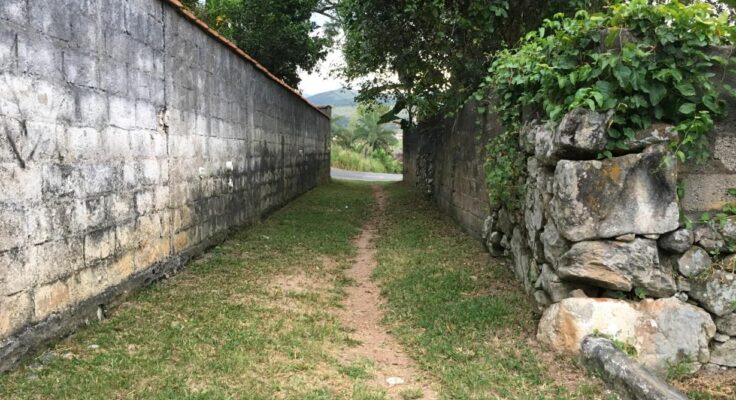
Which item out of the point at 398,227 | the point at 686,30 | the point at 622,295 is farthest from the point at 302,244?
the point at 686,30

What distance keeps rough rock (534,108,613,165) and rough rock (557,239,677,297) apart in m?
0.66

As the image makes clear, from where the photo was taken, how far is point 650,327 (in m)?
3.54

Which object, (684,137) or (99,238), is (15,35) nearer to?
(99,238)

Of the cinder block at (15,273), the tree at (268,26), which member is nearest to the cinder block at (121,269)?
the cinder block at (15,273)

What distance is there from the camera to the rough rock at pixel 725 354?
11.5ft

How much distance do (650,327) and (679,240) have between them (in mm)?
614

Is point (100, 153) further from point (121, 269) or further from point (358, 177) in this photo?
point (358, 177)

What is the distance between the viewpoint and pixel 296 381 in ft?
11.1

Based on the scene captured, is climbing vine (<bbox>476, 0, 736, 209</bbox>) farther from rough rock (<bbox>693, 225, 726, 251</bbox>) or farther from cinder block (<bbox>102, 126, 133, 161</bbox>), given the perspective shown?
cinder block (<bbox>102, 126, 133, 161</bbox>)

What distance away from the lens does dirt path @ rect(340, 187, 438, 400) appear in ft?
11.6

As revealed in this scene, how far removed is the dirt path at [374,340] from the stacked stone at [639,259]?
3.57ft

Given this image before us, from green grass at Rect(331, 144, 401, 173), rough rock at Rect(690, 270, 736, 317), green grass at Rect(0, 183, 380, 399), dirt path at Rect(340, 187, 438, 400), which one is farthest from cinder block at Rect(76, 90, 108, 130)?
green grass at Rect(331, 144, 401, 173)

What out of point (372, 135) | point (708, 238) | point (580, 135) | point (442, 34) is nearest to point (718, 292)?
point (708, 238)

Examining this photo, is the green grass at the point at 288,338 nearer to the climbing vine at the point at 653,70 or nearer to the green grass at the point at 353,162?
the climbing vine at the point at 653,70
